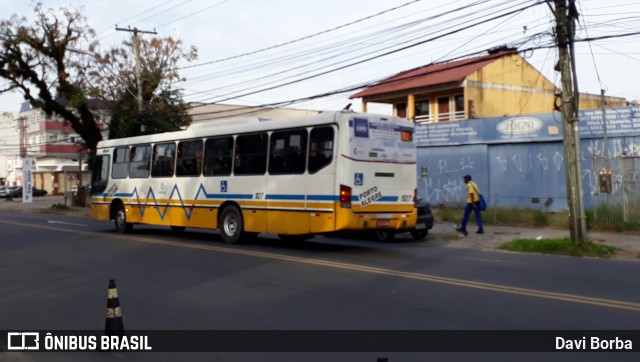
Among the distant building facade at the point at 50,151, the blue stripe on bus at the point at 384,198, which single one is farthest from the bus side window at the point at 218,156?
the distant building facade at the point at 50,151

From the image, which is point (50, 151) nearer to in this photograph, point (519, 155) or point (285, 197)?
point (519, 155)

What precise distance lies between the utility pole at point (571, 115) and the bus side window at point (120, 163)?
43.1ft

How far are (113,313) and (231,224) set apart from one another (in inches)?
386

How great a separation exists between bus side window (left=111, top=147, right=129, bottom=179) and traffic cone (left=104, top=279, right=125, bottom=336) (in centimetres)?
1412

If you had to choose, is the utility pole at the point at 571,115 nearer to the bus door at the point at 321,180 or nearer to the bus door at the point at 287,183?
the bus door at the point at 321,180

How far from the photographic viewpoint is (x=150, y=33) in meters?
33.9

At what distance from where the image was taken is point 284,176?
47.7 ft

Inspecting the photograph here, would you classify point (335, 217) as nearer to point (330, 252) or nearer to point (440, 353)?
point (330, 252)

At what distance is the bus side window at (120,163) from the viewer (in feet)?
65.5

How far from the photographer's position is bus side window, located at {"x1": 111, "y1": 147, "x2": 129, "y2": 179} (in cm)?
1997

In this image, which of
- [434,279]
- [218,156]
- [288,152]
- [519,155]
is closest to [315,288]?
[434,279]

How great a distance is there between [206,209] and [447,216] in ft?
33.3

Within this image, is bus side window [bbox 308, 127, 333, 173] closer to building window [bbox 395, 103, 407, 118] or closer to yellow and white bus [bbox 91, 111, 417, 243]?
yellow and white bus [bbox 91, 111, 417, 243]

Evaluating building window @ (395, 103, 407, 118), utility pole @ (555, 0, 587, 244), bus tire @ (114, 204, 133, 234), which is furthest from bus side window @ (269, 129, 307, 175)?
building window @ (395, 103, 407, 118)
